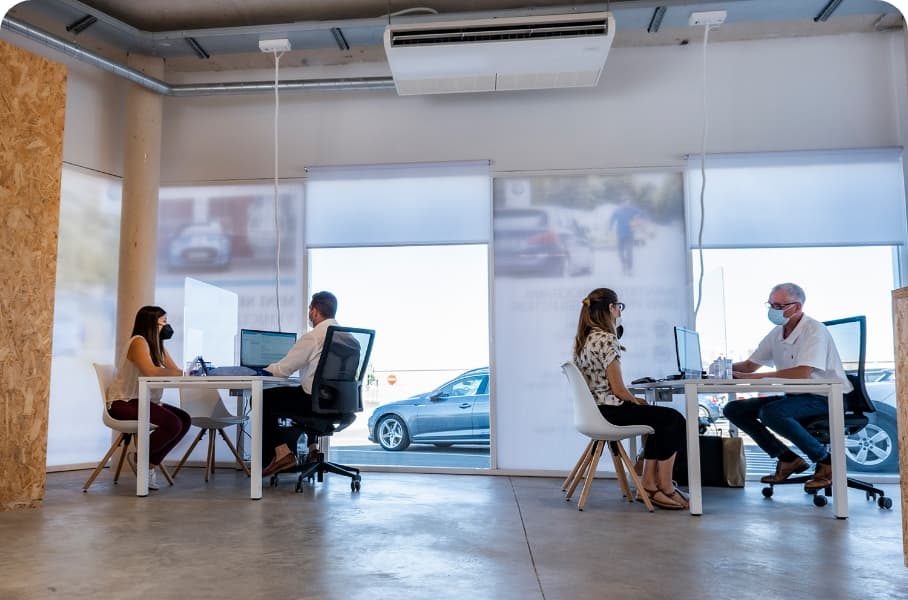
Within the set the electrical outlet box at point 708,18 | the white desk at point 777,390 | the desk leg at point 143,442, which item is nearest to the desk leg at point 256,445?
the desk leg at point 143,442

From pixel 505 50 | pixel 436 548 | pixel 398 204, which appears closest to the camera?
pixel 436 548

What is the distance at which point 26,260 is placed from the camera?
3932mm

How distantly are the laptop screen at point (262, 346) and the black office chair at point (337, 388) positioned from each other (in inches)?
31.0

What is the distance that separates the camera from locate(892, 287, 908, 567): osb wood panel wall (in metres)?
2.57

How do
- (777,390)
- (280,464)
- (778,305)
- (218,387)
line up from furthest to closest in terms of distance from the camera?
(280,464) → (778,305) → (218,387) → (777,390)

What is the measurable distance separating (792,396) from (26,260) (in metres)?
4.45

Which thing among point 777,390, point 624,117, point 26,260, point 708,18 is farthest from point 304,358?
point 708,18

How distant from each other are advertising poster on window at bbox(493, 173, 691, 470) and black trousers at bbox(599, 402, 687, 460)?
1.74 m

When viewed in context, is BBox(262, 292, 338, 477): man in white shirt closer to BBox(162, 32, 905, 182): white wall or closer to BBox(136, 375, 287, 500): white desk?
BBox(136, 375, 287, 500): white desk

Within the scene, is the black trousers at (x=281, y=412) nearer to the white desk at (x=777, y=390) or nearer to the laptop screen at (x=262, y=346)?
the laptop screen at (x=262, y=346)

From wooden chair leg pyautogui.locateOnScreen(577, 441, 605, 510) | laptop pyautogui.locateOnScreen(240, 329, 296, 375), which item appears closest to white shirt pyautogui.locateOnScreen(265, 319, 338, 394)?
laptop pyautogui.locateOnScreen(240, 329, 296, 375)

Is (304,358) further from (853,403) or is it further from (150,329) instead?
(853,403)

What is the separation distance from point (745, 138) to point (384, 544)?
4.45 meters

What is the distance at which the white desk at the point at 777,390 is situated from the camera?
3.74m
